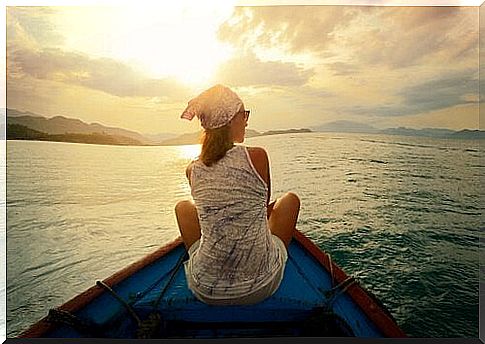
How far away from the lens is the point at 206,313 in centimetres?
346

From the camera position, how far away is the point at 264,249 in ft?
11.0

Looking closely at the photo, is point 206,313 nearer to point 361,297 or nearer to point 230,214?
point 230,214

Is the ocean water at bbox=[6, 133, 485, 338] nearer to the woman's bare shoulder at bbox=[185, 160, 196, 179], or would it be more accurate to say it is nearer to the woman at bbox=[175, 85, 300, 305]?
the woman's bare shoulder at bbox=[185, 160, 196, 179]

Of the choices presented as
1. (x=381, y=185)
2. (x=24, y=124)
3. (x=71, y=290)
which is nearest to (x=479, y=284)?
(x=381, y=185)

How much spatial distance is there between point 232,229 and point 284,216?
31cm

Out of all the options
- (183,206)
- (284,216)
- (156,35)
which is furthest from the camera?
(156,35)

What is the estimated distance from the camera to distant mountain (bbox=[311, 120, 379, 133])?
3.77 m

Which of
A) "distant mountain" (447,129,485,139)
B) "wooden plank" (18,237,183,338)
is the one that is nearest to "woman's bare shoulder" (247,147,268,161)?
"wooden plank" (18,237,183,338)

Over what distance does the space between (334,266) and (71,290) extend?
1256mm

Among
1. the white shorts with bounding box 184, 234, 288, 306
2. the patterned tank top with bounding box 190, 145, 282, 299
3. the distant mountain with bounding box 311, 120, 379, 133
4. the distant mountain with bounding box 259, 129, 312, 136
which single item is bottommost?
the white shorts with bounding box 184, 234, 288, 306

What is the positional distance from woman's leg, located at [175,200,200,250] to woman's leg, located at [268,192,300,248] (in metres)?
0.34

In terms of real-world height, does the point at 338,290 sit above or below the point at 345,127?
below

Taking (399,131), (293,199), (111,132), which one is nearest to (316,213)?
(293,199)

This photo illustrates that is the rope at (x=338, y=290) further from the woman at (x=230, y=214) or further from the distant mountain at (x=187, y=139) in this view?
the distant mountain at (x=187, y=139)
